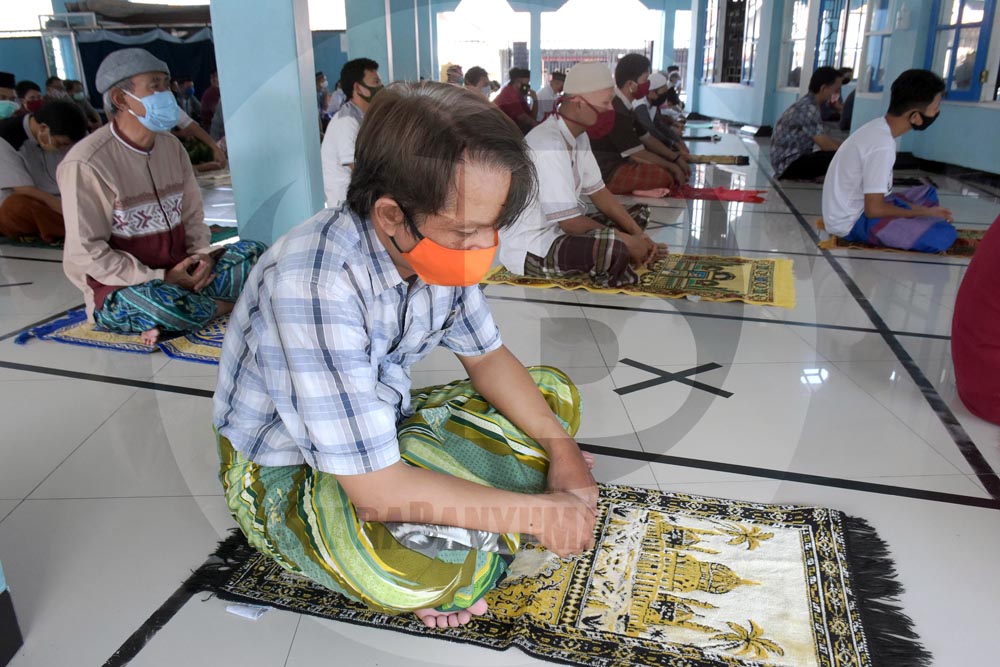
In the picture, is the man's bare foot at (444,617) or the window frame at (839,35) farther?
the window frame at (839,35)

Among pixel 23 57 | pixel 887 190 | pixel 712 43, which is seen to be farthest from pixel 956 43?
pixel 23 57

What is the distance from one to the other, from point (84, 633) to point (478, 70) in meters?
7.26

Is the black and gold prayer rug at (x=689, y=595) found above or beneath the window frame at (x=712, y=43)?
beneath

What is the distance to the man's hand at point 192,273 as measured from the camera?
2.80 m

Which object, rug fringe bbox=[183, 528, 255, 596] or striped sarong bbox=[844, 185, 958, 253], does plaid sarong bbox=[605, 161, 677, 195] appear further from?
rug fringe bbox=[183, 528, 255, 596]

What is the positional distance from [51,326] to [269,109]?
1.45 meters

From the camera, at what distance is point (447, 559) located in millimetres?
1240

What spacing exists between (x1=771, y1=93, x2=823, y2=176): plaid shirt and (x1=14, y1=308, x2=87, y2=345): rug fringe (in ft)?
18.2

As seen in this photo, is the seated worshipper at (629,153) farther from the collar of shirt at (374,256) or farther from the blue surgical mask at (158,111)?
the collar of shirt at (374,256)

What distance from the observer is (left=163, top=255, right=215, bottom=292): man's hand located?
9.18 feet

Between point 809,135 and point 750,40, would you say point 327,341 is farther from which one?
point 750,40

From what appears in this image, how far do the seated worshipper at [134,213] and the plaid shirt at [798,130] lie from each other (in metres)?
5.14

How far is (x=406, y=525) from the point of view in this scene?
121 centimetres

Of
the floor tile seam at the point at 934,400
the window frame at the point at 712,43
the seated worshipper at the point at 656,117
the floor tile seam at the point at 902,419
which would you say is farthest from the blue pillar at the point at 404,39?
the window frame at the point at 712,43
